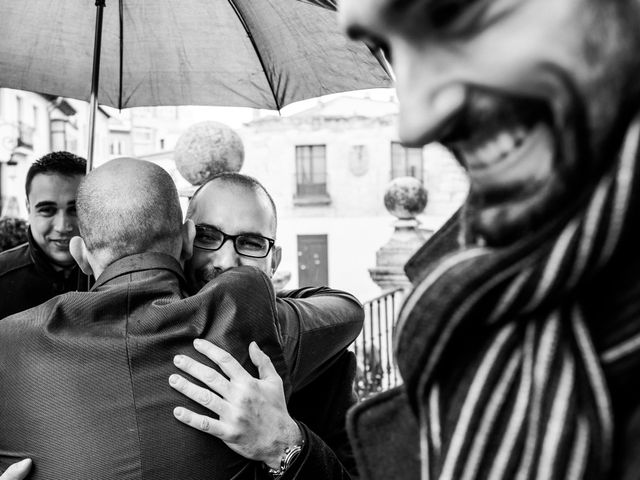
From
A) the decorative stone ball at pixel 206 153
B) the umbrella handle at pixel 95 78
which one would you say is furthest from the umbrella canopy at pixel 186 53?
the decorative stone ball at pixel 206 153

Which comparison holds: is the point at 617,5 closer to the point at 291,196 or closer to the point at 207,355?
the point at 207,355

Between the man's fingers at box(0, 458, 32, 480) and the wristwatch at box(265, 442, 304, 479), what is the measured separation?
574 mm

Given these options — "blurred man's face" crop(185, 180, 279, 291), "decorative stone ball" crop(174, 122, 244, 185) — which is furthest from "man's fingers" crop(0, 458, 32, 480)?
"decorative stone ball" crop(174, 122, 244, 185)

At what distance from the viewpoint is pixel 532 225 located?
1.85 feet

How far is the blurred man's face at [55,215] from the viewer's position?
3375 mm

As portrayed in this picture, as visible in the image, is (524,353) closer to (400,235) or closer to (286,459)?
(286,459)

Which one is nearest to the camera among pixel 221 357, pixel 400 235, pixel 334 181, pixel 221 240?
pixel 221 357

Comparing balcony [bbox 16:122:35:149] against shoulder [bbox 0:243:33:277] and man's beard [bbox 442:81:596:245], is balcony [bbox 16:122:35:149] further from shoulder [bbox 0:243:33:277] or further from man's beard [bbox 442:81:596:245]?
man's beard [bbox 442:81:596:245]

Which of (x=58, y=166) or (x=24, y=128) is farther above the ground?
(x=24, y=128)

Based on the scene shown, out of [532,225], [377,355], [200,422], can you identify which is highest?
[532,225]

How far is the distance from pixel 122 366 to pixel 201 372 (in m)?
0.19

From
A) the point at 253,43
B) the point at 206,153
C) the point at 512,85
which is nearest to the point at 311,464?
the point at 512,85

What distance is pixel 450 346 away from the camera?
630mm

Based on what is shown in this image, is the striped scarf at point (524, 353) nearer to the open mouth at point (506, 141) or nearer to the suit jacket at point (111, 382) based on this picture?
the open mouth at point (506, 141)
